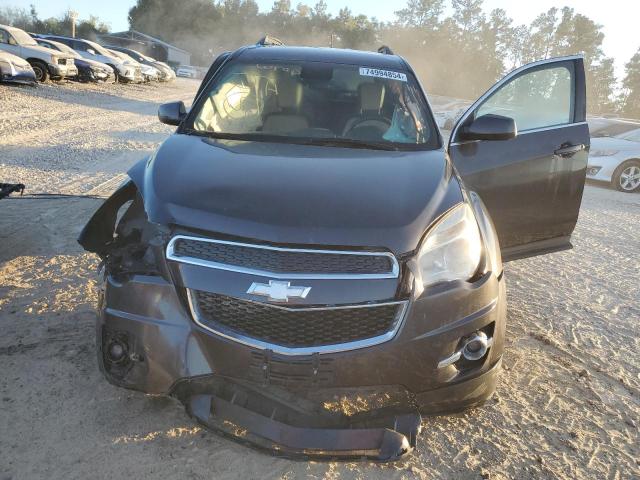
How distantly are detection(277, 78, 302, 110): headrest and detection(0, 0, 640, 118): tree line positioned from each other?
58.1 m

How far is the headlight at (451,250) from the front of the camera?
7.46ft

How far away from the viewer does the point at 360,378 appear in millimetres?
2180

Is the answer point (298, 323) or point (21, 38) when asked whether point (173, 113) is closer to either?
point (298, 323)

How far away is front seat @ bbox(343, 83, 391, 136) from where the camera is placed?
3510 millimetres

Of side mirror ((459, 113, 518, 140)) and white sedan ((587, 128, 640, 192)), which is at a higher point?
side mirror ((459, 113, 518, 140))

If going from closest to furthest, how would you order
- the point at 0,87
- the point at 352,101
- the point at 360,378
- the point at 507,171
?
the point at 360,378 < the point at 352,101 < the point at 507,171 < the point at 0,87

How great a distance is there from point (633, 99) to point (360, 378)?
64271 millimetres

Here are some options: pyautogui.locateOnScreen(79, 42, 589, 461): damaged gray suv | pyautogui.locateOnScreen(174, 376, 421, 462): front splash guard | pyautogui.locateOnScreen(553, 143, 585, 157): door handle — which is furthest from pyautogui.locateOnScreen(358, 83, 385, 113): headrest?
pyautogui.locateOnScreen(174, 376, 421, 462): front splash guard

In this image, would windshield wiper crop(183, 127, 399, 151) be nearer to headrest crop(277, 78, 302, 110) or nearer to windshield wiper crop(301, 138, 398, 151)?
windshield wiper crop(301, 138, 398, 151)

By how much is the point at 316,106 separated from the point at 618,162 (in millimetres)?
9336

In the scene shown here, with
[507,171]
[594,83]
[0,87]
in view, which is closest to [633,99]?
[594,83]

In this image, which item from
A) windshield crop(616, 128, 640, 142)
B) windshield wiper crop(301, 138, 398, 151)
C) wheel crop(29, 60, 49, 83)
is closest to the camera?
windshield wiper crop(301, 138, 398, 151)

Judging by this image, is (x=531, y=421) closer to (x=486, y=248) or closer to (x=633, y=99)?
(x=486, y=248)

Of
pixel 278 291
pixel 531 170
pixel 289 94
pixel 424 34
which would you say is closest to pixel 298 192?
pixel 278 291
